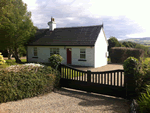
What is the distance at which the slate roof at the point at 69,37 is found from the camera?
1849cm

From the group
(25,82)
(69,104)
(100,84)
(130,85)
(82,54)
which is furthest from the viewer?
(82,54)

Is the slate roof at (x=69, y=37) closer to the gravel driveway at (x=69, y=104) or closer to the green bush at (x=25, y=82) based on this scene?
the green bush at (x=25, y=82)

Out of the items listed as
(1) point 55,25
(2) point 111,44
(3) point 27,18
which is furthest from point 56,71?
(2) point 111,44

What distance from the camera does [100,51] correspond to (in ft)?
63.9

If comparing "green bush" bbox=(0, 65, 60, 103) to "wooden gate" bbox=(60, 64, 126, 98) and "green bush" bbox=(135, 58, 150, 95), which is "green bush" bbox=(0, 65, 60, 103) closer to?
"wooden gate" bbox=(60, 64, 126, 98)

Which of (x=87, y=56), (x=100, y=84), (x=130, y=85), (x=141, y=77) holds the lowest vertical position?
(x=100, y=84)

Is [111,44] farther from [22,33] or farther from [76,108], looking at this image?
[76,108]

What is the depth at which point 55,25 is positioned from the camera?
24328 mm

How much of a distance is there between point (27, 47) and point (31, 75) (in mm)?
17751

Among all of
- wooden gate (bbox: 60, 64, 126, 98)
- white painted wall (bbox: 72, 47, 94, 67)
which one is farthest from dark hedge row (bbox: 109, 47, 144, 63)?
wooden gate (bbox: 60, 64, 126, 98)

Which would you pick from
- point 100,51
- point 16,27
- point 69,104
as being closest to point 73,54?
point 100,51

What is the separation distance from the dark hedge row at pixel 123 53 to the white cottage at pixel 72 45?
2.48 m

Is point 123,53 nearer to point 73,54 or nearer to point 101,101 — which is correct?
point 73,54

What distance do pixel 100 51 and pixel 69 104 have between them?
14.4 m
